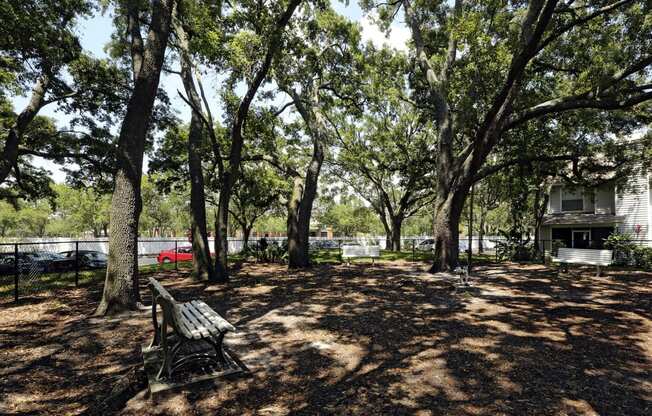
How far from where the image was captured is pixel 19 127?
1394 centimetres

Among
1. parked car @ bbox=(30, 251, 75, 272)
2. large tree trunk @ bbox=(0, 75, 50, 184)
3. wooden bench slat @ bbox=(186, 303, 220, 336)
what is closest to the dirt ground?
wooden bench slat @ bbox=(186, 303, 220, 336)

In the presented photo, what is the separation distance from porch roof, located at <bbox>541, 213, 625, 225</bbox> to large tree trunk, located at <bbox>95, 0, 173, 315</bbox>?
26707mm

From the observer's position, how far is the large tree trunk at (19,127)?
13.3 metres

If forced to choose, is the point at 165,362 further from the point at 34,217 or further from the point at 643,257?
the point at 34,217

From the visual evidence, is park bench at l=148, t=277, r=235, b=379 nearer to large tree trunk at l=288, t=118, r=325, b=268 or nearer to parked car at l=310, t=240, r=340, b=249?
large tree trunk at l=288, t=118, r=325, b=268

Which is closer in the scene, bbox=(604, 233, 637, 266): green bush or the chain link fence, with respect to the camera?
the chain link fence

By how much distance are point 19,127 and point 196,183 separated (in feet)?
27.5

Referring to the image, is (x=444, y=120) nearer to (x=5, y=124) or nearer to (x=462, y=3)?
(x=462, y=3)

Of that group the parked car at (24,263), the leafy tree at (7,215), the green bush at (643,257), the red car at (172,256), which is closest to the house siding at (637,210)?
the green bush at (643,257)

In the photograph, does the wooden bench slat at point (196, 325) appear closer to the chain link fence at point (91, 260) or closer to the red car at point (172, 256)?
the chain link fence at point (91, 260)

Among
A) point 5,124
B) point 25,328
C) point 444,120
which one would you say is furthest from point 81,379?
point 5,124

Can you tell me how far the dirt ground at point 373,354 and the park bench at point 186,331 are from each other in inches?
16.7

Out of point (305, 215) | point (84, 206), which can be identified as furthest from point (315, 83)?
point (84, 206)

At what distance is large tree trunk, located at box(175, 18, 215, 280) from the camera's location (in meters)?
12.0
